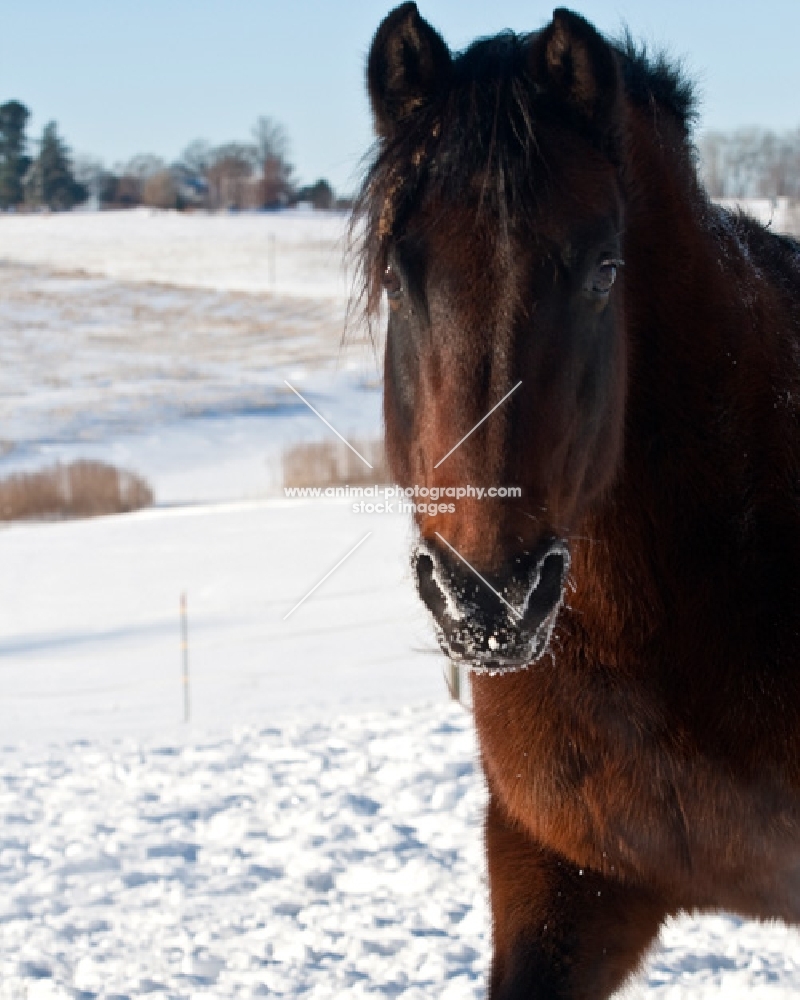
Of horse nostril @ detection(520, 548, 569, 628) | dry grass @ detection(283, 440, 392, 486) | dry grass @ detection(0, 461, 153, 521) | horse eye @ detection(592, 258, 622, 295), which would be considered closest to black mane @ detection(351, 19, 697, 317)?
horse eye @ detection(592, 258, 622, 295)

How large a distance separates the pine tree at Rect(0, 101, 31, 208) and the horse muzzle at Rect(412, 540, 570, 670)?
90244 millimetres

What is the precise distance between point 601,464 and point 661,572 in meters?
0.37

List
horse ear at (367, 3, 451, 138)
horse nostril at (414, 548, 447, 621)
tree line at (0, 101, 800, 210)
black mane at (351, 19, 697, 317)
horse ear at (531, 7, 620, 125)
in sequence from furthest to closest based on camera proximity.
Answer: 1. tree line at (0, 101, 800, 210)
2. horse ear at (367, 3, 451, 138)
3. horse ear at (531, 7, 620, 125)
4. black mane at (351, 19, 697, 317)
5. horse nostril at (414, 548, 447, 621)

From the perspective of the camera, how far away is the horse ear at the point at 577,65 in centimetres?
245

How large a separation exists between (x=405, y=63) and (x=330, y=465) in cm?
1470

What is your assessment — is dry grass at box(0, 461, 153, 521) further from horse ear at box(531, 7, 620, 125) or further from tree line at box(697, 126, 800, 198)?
horse ear at box(531, 7, 620, 125)

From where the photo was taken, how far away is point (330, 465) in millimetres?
17281

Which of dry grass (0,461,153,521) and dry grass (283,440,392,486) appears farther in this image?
dry grass (0,461,153,521)

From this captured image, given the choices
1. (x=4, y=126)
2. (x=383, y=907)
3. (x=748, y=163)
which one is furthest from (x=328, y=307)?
(x=4, y=126)

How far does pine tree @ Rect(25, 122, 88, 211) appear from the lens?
84000mm

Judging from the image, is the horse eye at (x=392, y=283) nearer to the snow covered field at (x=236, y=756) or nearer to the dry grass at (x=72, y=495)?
the snow covered field at (x=236, y=756)

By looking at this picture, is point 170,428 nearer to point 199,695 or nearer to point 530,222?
point 199,695

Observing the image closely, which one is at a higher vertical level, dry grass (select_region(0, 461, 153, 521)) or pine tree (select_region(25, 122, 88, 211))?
pine tree (select_region(25, 122, 88, 211))

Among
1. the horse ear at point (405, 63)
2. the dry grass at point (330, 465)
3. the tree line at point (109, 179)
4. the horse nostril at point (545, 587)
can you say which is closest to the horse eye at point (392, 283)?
the horse ear at point (405, 63)
